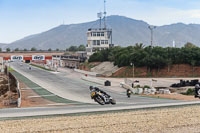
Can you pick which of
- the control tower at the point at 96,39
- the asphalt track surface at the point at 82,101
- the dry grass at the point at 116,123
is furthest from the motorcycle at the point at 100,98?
the control tower at the point at 96,39

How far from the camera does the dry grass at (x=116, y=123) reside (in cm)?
1597

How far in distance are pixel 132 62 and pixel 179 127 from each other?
2333 inches

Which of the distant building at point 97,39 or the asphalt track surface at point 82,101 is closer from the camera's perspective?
the asphalt track surface at point 82,101

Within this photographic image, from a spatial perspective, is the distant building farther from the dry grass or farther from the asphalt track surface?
the dry grass

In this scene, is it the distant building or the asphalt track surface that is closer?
the asphalt track surface

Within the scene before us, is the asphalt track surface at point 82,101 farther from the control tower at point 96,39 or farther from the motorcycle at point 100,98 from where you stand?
the control tower at point 96,39

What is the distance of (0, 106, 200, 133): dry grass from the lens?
15969 millimetres

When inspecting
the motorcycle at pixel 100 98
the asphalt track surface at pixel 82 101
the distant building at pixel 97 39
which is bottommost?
the asphalt track surface at pixel 82 101

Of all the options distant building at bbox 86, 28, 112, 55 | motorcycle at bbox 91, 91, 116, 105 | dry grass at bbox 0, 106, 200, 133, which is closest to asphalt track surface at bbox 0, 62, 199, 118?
motorcycle at bbox 91, 91, 116, 105

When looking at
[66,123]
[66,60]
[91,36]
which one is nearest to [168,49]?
[91,36]

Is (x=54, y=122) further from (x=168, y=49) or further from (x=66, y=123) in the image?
(x=168, y=49)

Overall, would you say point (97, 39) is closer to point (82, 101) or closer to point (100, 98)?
point (82, 101)

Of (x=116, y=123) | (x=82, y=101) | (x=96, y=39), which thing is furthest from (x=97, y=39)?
(x=116, y=123)

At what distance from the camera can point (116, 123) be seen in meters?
17.2
